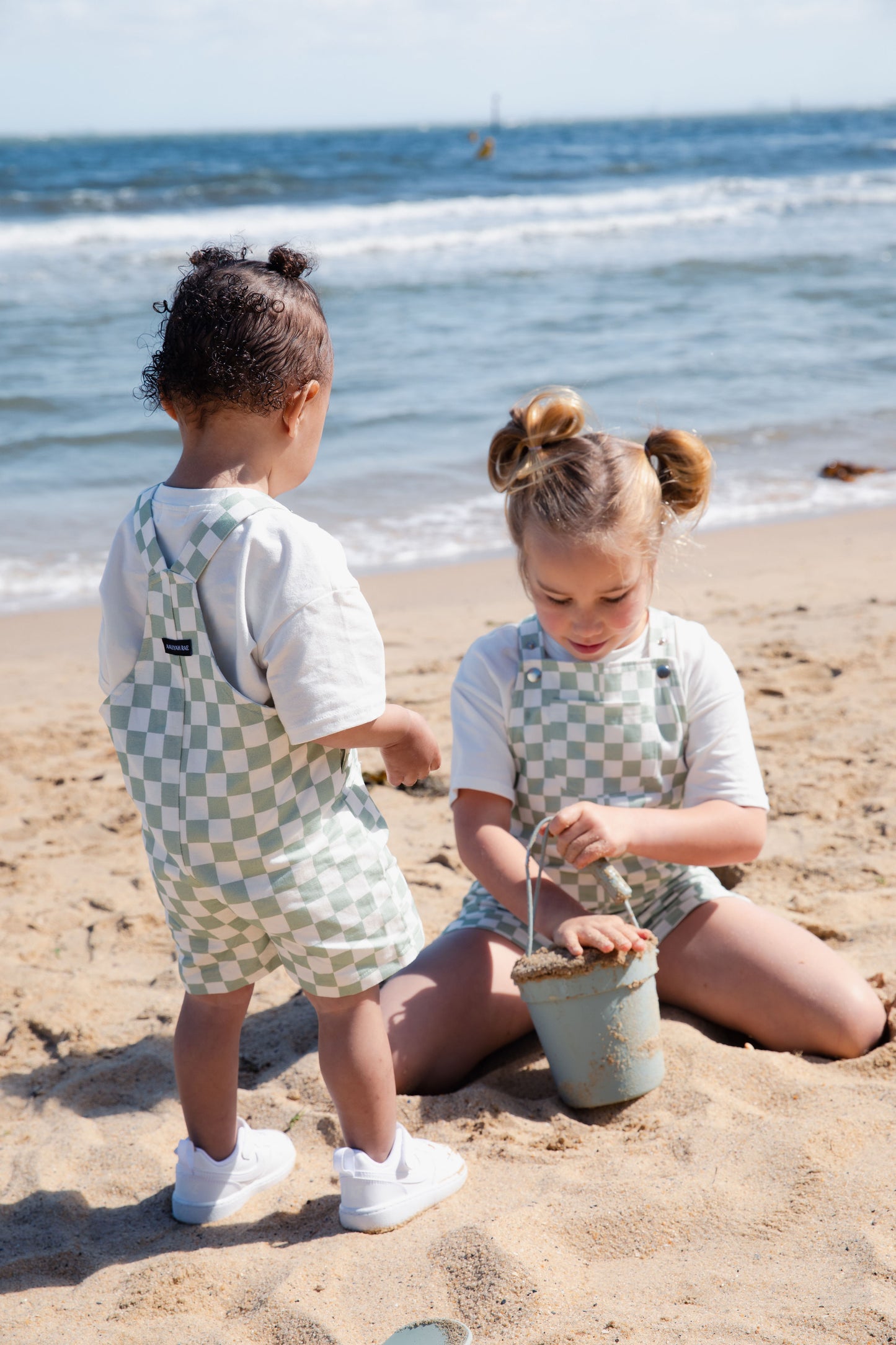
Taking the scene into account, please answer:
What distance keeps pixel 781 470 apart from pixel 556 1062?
18.8 feet

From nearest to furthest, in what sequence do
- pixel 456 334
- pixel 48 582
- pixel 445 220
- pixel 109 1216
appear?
pixel 109 1216, pixel 48 582, pixel 456 334, pixel 445 220

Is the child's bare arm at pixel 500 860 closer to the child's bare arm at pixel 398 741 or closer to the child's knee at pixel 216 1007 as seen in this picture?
the child's bare arm at pixel 398 741

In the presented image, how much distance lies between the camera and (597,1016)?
212 cm

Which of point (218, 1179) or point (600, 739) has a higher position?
point (600, 739)

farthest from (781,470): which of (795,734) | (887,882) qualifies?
(887,882)

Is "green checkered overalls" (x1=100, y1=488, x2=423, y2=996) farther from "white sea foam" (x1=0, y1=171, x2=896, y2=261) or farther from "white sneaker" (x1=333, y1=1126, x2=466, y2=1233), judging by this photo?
"white sea foam" (x1=0, y1=171, x2=896, y2=261)

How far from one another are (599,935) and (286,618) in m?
0.80

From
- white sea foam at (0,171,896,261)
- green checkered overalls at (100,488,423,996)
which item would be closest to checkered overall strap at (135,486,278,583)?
green checkered overalls at (100,488,423,996)

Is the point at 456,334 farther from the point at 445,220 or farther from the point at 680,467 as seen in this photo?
the point at 445,220

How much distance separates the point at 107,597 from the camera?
74.6 inches

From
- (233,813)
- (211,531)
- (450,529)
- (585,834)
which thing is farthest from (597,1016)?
(450,529)

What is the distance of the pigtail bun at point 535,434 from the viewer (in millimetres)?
2385

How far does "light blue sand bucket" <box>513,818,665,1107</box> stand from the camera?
2.08 meters

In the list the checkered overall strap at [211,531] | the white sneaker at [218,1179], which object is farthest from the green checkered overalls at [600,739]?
the checkered overall strap at [211,531]
